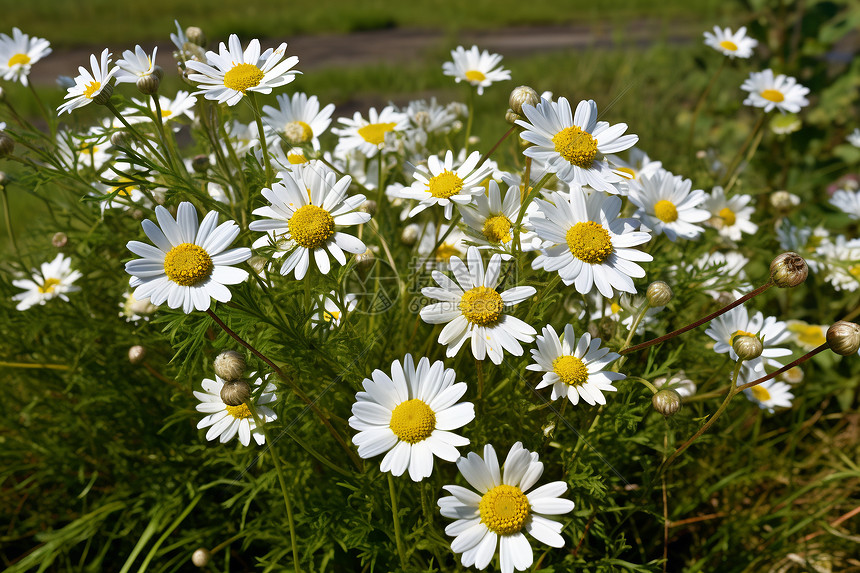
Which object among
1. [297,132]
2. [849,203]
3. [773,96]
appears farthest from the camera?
[849,203]

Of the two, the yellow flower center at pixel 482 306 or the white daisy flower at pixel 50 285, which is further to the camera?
the white daisy flower at pixel 50 285

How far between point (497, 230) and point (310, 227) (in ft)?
1.28

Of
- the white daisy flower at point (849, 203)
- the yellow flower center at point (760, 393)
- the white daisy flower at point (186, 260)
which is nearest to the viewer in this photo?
the white daisy flower at point (186, 260)

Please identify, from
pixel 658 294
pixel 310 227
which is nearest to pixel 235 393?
pixel 310 227

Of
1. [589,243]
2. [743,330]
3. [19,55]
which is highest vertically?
[19,55]

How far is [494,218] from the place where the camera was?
1.27 meters

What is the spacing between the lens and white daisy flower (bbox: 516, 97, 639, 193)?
1121mm

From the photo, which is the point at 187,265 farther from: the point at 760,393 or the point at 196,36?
the point at 760,393

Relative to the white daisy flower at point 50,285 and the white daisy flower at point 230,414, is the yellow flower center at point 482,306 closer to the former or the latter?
the white daisy flower at point 230,414

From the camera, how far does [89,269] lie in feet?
5.80

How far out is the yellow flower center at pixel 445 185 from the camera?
1.24 metres

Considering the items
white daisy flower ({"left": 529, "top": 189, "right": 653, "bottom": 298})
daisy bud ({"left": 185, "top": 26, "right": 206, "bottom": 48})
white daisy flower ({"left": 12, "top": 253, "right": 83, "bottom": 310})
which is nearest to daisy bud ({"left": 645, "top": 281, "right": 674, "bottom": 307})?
white daisy flower ({"left": 529, "top": 189, "right": 653, "bottom": 298})

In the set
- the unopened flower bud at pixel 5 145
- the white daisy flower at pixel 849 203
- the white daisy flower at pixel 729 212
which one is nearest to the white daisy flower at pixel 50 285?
the unopened flower bud at pixel 5 145

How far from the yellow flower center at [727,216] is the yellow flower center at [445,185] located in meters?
1.02
